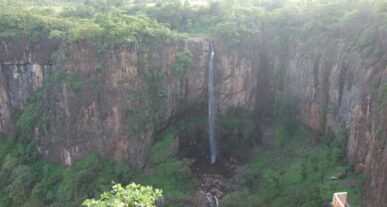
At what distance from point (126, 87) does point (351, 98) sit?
11.0 meters

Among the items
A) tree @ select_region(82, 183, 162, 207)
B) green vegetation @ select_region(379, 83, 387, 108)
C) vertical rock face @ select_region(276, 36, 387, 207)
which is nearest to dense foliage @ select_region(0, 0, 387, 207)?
vertical rock face @ select_region(276, 36, 387, 207)

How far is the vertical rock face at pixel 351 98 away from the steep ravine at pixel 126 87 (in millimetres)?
56

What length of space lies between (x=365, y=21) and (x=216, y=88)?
864 centimetres

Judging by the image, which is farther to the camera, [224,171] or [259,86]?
[259,86]

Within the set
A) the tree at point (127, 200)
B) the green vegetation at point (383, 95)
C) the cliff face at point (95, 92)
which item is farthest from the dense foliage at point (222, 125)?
the tree at point (127, 200)

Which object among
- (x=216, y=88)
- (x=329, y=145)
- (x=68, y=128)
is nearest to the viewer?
(x=329, y=145)

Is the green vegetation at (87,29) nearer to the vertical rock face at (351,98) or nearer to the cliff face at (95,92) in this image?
the cliff face at (95,92)

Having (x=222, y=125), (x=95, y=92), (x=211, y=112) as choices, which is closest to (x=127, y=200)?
(x=95, y=92)

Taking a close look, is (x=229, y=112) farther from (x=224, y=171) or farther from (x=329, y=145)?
(x=329, y=145)

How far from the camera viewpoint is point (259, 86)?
1030 inches

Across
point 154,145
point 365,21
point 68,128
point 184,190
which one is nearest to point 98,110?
point 68,128

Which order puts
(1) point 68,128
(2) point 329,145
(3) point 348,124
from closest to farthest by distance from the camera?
(3) point 348,124 → (2) point 329,145 → (1) point 68,128

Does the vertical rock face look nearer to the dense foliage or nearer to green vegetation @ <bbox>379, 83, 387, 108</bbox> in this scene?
green vegetation @ <bbox>379, 83, 387, 108</bbox>

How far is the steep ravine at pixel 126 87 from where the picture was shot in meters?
22.4
